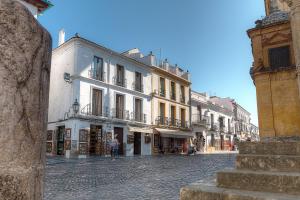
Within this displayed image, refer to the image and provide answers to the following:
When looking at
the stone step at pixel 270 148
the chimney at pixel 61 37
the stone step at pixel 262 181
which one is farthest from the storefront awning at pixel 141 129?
the stone step at pixel 262 181

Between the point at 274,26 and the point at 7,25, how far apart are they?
7.06 metres

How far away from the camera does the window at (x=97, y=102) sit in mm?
21219

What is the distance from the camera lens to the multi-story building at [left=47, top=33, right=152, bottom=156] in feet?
65.5

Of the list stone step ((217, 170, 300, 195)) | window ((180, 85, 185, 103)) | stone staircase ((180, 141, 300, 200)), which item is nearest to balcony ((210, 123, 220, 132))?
window ((180, 85, 185, 103))

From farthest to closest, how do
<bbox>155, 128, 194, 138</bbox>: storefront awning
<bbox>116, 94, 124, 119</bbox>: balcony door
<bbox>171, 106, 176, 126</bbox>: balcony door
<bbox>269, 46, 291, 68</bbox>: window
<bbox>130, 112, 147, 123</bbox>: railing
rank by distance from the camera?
<bbox>171, 106, 176, 126</bbox>: balcony door
<bbox>155, 128, 194, 138</bbox>: storefront awning
<bbox>130, 112, 147, 123</bbox>: railing
<bbox>116, 94, 124, 119</bbox>: balcony door
<bbox>269, 46, 291, 68</bbox>: window

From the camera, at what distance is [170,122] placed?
2933cm

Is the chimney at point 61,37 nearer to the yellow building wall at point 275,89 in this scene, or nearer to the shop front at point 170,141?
the shop front at point 170,141

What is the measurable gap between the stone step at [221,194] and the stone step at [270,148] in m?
1.14

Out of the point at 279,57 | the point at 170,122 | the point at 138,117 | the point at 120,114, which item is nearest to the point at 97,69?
the point at 120,114

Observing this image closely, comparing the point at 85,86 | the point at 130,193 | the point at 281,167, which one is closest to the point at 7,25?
the point at 281,167

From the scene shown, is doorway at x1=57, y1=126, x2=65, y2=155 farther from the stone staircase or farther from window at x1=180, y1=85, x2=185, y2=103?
the stone staircase

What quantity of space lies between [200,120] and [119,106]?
16099mm

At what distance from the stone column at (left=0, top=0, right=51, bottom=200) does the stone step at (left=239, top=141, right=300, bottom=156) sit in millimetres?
3775

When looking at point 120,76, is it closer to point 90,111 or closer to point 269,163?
point 90,111
